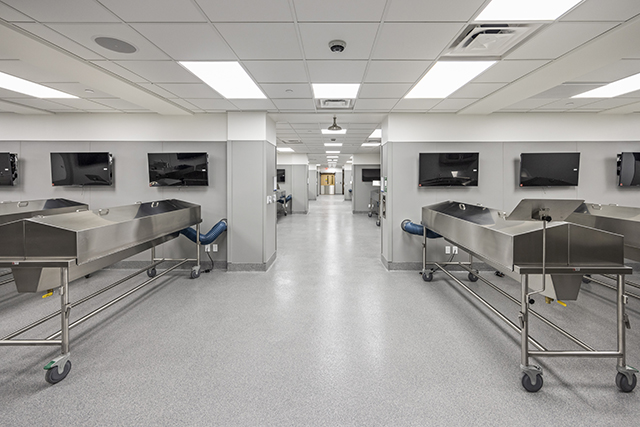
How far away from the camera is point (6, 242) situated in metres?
2.23

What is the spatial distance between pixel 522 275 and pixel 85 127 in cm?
652

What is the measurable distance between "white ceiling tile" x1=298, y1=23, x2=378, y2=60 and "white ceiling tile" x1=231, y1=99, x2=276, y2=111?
1.60 m

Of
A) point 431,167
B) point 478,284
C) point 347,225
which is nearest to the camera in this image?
point 478,284

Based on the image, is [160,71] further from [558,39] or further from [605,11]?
[605,11]

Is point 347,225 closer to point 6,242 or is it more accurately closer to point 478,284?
point 478,284

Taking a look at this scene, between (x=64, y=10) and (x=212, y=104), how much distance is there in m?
2.31

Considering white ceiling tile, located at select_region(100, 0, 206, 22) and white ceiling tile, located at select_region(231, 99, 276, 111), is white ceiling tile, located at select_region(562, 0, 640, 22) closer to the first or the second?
white ceiling tile, located at select_region(100, 0, 206, 22)

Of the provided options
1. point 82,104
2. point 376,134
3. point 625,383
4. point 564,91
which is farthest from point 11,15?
point 376,134

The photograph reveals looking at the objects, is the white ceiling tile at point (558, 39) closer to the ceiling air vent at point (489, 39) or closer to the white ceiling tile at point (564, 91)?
the ceiling air vent at point (489, 39)

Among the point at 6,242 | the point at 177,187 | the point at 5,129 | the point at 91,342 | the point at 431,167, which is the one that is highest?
the point at 5,129

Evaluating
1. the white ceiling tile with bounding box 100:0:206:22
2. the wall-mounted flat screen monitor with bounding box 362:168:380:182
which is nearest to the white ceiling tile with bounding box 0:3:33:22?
the white ceiling tile with bounding box 100:0:206:22

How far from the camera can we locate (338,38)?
2465 millimetres

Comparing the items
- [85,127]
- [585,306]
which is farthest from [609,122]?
[85,127]

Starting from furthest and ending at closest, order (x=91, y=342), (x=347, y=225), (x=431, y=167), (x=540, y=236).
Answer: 1. (x=347, y=225)
2. (x=431, y=167)
3. (x=91, y=342)
4. (x=540, y=236)
